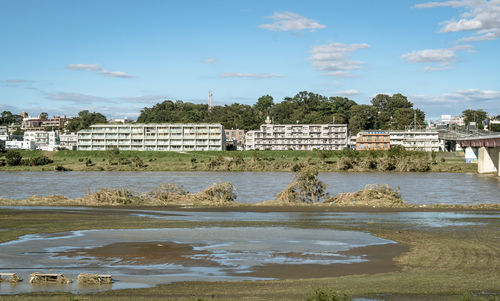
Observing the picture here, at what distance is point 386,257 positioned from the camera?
2512cm

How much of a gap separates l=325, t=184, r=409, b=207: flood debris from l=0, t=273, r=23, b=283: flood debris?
104 feet

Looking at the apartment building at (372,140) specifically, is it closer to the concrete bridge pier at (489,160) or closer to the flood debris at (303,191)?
the concrete bridge pier at (489,160)

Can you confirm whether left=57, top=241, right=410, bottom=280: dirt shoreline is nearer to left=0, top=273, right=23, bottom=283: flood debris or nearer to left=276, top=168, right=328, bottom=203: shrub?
left=0, top=273, right=23, bottom=283: flood debris

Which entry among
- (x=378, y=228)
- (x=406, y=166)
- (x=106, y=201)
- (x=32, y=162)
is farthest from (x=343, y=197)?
(x=32, y=162)

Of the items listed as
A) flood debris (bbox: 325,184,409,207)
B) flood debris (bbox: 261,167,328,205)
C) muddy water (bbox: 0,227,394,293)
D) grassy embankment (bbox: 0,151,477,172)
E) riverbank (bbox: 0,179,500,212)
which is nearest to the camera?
muddy water (bbox: 0,227,394,293)

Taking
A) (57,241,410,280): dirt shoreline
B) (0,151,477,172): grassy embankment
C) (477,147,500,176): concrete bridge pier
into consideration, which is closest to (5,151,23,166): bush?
(0,151,477,172): grassy embankment

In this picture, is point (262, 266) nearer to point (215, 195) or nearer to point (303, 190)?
point (303, 190)

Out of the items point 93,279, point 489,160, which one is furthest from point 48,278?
point 489,160

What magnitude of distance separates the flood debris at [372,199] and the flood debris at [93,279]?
30.5m

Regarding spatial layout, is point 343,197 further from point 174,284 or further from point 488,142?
point 488,142

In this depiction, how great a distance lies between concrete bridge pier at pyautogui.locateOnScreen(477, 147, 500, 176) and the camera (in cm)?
10750

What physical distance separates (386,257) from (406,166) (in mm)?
98089

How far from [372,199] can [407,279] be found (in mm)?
28793

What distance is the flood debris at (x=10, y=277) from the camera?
19.9 metres
